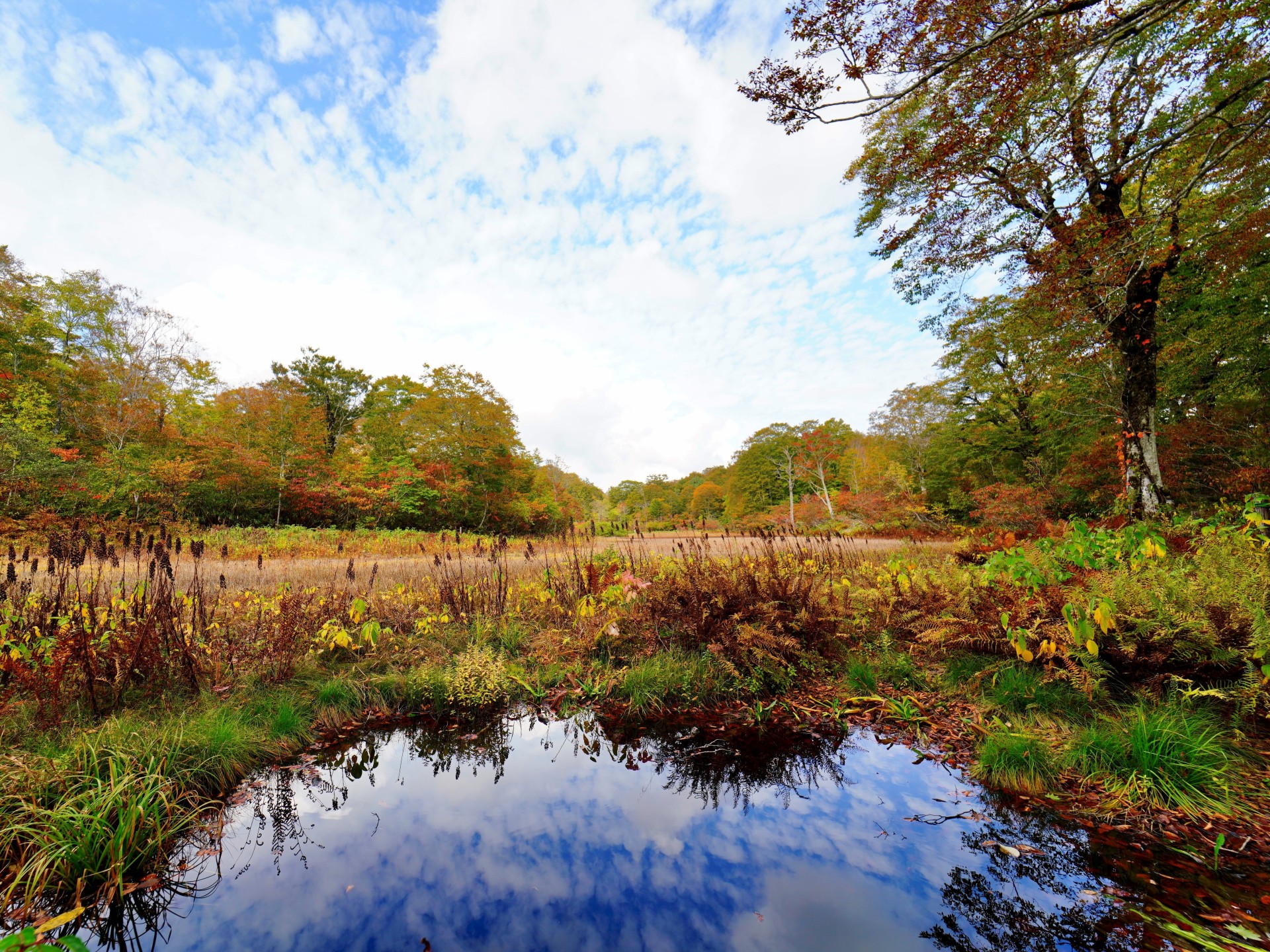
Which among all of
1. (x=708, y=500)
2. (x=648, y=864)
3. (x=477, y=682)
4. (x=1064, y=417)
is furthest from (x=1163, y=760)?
(x=708, y=500)

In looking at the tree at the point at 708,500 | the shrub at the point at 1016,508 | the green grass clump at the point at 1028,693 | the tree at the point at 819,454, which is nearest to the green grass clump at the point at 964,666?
the green grass clump at the point at 1028,693

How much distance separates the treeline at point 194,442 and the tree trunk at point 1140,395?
1545 centimetres

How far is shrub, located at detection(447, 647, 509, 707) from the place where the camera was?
369 centimetres

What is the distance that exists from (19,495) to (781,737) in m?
20.9

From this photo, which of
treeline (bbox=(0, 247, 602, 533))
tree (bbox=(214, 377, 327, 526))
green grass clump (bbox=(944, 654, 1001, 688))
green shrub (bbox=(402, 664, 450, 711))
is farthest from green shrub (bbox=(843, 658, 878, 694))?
tree (bbox=(214, 377, 327, 526))

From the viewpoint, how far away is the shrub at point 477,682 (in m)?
3.69

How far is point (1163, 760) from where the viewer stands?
7.45 ft

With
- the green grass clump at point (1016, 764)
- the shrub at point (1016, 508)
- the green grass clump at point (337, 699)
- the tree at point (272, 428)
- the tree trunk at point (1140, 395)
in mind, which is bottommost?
the green grass clump at point (1016, 764)

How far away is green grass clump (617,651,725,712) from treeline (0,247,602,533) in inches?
575

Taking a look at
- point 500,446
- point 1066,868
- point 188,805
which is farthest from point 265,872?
point 500,446

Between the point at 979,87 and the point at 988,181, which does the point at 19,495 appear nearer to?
A: the point at 979,87

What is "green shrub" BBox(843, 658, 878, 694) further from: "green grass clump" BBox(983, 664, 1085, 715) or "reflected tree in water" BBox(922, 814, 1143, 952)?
"reflected tree in water" BBox(922, 814, 1143, 952)

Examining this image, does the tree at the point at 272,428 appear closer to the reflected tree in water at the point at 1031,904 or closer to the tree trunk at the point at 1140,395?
the reflected tree in water at the point at 1031,904

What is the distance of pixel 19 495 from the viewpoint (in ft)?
42.4
